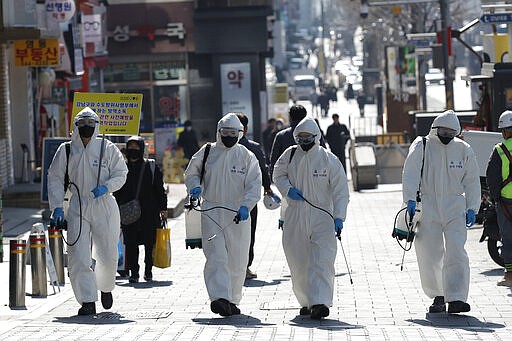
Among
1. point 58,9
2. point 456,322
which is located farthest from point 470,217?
point 58,9

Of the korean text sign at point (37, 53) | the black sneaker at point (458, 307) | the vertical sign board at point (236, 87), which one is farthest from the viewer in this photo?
the vertical sign board at point (236, 87)

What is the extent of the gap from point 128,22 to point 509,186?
33.5 m

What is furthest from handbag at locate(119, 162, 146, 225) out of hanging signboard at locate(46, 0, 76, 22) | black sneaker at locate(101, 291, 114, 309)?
hanging signboard at locate(46, 0, 76, 22)

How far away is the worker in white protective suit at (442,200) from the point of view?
13078 millimetres

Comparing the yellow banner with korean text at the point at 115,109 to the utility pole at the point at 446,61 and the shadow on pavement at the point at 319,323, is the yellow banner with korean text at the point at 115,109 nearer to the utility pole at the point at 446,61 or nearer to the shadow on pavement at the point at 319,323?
the shadow on pavement at the point at 319,323

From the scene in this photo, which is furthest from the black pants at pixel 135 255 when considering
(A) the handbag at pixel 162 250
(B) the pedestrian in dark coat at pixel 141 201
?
(A) the handbag at pixel 162 250

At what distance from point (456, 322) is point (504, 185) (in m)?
3.19

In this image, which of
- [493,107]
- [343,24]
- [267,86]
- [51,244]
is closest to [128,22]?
[267,86]

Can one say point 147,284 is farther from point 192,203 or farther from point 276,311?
point 192,203

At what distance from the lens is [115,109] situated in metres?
17.2

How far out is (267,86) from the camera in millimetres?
52188

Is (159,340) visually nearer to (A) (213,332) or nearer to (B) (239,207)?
(A) (213,332)

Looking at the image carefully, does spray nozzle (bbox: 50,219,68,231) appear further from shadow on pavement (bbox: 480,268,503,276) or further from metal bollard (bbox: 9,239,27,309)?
shadow on pavement (bbox: 480,268,503,276)

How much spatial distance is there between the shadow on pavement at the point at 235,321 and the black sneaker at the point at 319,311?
17.7 inches
